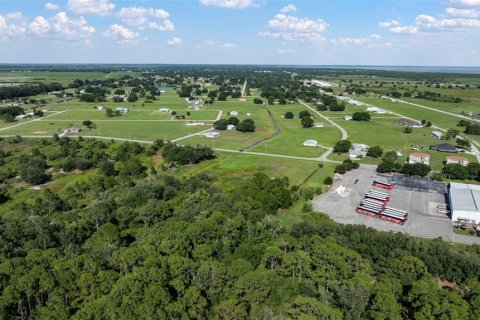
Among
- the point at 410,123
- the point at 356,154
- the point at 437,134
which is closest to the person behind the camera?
the point at 356,154

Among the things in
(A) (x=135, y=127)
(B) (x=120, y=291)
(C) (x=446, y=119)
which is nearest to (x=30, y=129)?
(A) (x=135, y=127)

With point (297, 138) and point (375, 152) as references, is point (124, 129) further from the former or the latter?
point (375, 152)

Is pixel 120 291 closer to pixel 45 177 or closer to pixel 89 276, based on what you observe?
pixel 89 276

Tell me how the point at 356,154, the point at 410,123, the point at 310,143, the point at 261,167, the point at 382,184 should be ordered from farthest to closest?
the point at 410,123 < the point at 310,143 < the point at 356,154 < the point at 261,167 < the point at 382,184

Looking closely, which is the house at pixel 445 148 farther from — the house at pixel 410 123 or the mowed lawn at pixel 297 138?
the house at pixel 410 123

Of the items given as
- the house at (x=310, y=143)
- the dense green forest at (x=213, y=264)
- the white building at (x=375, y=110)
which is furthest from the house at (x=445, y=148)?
the white building at (x=375, y=110)

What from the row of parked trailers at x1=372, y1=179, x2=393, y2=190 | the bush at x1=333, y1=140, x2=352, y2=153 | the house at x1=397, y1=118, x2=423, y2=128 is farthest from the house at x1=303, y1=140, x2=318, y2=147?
the house at x1=397, y1=118, x2=423, y2=128

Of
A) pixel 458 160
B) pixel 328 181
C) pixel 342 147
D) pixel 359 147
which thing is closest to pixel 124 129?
pixel 342 147
